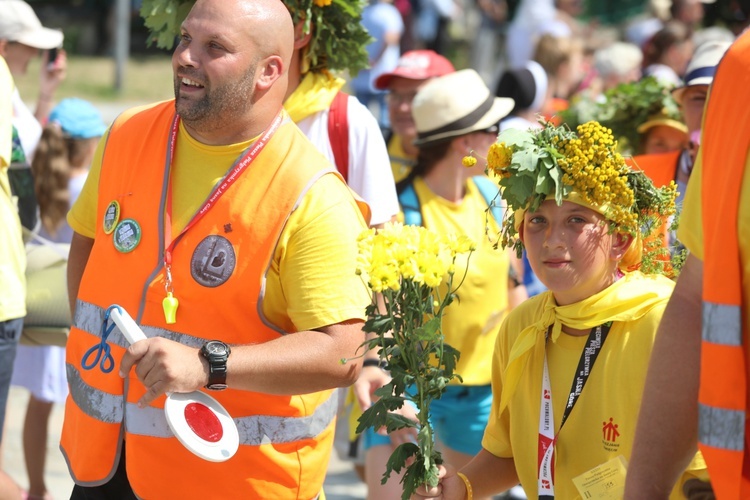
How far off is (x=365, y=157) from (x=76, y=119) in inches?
105

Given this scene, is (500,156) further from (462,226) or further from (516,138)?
(462,226)

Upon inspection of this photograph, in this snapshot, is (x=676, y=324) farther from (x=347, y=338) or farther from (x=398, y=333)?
(x=347, y=338)

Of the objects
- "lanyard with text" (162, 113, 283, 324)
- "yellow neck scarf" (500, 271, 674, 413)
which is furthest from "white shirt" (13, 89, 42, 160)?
"yellow neck scarf" (500, 271, 674, 413)

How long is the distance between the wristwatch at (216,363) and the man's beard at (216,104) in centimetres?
69

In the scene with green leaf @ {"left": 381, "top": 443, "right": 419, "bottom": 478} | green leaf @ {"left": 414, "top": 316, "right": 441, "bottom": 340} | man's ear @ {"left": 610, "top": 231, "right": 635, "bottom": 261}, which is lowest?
green leaf @ {"left": 381, "top": 443, "right": 419, "bottom": 478}

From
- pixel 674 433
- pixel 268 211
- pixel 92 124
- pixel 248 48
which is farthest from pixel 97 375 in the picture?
pixel 92 124

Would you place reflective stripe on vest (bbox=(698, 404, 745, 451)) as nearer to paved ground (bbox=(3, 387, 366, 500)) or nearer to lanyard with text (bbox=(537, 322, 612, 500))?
lanyard with text (bbox=(537, 322, 612, 500))

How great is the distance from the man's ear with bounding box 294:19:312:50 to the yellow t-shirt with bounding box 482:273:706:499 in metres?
1.67

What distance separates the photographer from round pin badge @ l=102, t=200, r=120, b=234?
11.9ft

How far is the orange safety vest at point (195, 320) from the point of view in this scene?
3434mm

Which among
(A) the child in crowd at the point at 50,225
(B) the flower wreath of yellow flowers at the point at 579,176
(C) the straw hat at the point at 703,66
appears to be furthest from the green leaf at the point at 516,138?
(A) the child in crowd at the point at 50,225

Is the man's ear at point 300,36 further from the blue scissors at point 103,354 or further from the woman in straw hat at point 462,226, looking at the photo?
the blue scissors at point 103,354

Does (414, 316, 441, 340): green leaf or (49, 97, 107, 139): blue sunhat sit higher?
(414, 316, 441, 340): green leaf

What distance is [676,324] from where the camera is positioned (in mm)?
2314
